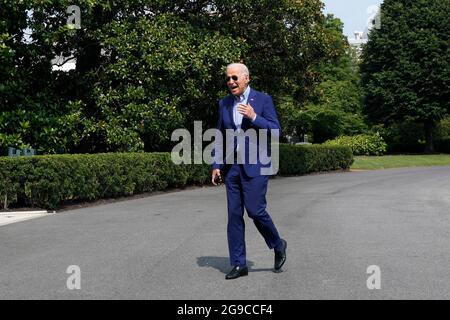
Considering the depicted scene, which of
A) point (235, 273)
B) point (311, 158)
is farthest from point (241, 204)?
point (311, 158)

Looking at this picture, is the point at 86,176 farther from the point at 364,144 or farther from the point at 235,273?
the point at 364,144

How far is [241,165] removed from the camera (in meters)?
6.31

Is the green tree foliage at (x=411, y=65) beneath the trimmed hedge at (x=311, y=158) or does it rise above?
above

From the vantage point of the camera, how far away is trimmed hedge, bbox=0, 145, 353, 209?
42.4 feet

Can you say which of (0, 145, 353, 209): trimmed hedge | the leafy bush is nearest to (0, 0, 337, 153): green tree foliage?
(0, 145, 353, 209): trimmed hedge

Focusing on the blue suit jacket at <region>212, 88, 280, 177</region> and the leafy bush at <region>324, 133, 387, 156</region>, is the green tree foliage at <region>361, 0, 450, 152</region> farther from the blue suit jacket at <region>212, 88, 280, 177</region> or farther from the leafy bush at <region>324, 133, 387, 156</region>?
the blue suit jacket at <region>212, 88, 280, 177</region>

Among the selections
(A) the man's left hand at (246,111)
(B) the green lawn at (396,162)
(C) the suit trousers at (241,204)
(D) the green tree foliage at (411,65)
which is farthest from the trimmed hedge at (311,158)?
(A) the man's left hand at (246,111)

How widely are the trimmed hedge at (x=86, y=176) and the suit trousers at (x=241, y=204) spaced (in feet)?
Answer: 24.9

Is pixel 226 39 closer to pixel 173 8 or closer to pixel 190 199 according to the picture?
pixel 173 8

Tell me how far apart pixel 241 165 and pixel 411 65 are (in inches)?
1816

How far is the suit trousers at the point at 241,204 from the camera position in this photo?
6297mm

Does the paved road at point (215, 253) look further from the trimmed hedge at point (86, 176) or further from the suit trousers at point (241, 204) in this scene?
the trimmed hedge at point (86, 176)

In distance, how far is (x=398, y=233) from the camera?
378 inches
